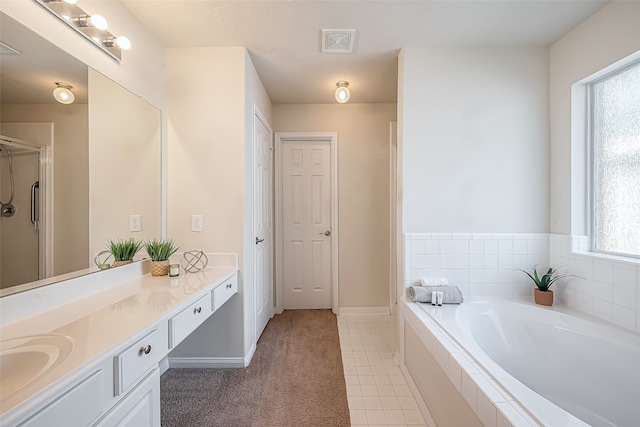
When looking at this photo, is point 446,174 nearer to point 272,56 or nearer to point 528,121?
point 528,121

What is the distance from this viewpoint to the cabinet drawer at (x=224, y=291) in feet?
5.45

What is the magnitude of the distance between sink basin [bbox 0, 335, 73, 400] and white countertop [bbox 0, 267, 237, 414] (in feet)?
0.04

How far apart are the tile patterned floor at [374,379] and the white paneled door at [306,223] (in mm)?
597

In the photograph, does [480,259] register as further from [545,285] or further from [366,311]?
[366,311]

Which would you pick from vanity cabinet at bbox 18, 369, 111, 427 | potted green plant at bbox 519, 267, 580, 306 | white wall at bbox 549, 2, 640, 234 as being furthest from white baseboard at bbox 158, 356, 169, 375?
white wall at bbox 549, 2, 640, 234

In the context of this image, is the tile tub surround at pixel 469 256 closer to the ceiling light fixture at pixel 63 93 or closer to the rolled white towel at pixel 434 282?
the rolled white towel at pixel 434 282

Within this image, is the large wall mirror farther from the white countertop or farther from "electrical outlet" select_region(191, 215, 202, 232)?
"electrical outlet" select_region(191, 215, 202, 232)

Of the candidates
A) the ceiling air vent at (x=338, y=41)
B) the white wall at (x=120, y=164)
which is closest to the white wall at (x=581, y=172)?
the ceiling air vent at (x=338, y=41)

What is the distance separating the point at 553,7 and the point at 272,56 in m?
1.82

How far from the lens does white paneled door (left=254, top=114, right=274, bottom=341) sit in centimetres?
245

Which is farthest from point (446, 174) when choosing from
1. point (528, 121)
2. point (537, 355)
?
A: point (537, 355)

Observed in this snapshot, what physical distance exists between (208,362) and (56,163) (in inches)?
62.7

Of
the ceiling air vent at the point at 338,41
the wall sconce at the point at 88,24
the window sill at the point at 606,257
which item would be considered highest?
the ceiling air vent at the point at 338,41

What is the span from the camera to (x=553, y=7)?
1.66m
